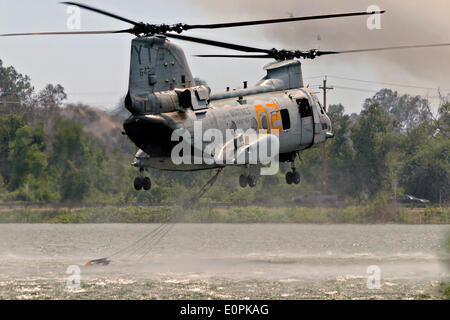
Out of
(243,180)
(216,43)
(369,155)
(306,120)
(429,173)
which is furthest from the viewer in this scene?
(429,173)

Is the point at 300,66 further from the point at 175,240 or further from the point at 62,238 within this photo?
the point at 62,238

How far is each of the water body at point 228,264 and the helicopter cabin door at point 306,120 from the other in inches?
1259

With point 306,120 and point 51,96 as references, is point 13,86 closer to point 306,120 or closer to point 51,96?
point 51,96

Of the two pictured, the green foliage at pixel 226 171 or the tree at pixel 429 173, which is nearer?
the green foliage at pixel 226 171

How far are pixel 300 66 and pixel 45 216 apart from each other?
60.6m

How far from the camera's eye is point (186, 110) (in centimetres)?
3294

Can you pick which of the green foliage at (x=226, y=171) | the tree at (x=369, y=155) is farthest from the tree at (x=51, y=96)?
the tree at (x=369, y=155)

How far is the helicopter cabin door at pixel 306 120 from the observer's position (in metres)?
38.0

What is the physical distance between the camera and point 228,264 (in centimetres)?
8219

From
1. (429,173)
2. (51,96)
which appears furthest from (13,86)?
(429,173)

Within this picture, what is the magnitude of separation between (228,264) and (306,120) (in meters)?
46.1

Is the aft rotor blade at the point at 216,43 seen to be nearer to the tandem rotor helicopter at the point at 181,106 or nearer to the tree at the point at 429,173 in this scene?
the tandem rotor helicopter at the point at 181,106

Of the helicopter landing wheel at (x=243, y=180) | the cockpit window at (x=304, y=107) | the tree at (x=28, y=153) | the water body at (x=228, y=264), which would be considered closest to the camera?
the helicopter landing wheel at (x=243, y=180)

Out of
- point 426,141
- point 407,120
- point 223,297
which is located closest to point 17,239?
point 223,297
